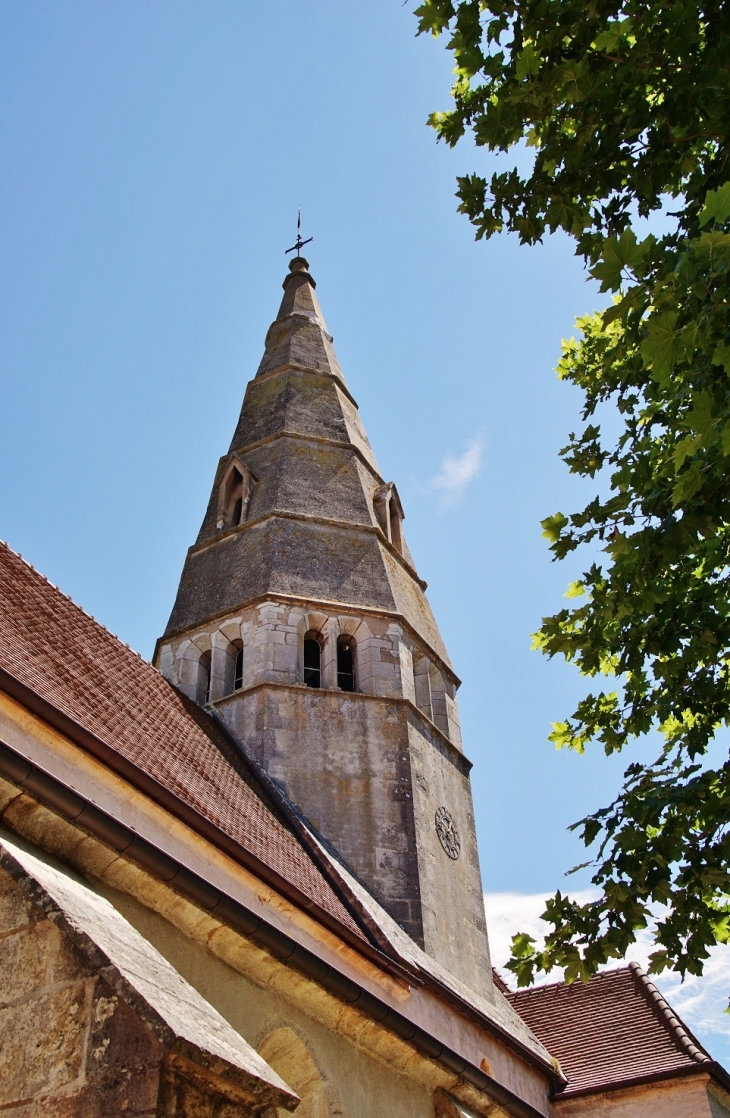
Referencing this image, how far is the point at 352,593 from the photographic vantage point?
13.4 metres

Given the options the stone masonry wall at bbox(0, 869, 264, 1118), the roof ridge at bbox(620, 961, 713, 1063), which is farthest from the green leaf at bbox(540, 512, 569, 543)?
the roof ridge at bbox(620, 961, 713, 1063)

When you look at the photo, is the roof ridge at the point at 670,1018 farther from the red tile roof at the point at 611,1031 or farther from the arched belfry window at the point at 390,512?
the arched belfry window at the point at 390,512

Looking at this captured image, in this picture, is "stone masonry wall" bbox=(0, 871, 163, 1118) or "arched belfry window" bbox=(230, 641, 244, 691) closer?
"stone masonry wall" bbox=(0, 871, 163, 1118)

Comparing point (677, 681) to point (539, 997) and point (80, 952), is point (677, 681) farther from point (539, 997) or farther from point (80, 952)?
point (539, 997)

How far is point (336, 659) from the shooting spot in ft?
41.6

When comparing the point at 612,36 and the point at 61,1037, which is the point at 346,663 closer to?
the point at 612,36

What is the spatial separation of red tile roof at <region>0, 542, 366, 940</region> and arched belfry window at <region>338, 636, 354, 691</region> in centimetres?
187

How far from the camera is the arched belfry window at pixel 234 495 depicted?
49.1 ft

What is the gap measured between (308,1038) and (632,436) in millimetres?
4665

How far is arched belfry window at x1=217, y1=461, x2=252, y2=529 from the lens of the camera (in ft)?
49.1

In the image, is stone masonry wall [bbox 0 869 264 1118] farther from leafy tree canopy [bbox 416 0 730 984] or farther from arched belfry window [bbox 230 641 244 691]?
arched belfry window [bbox 230 641 244 691]

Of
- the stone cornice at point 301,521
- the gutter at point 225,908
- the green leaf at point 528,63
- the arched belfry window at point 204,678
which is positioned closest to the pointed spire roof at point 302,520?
the stone cornice at point 301,521

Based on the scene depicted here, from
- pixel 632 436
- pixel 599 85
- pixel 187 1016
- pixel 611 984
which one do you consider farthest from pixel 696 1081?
pixel 599 85

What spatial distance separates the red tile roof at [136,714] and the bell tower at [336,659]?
908mm
